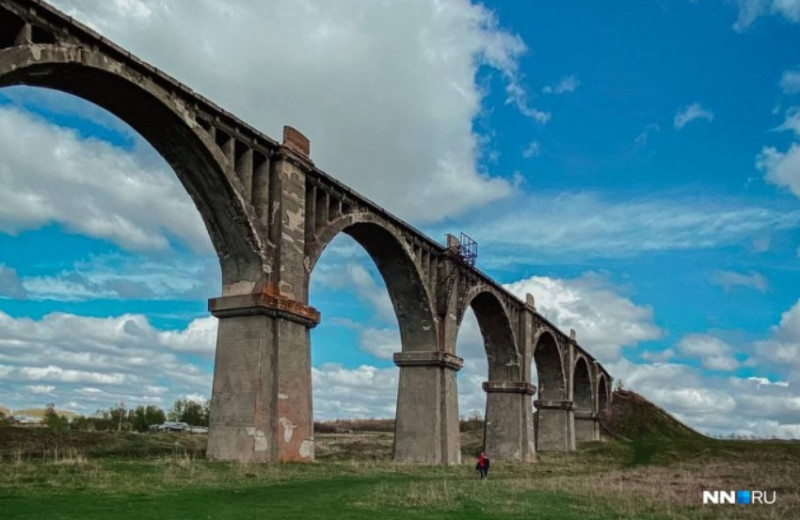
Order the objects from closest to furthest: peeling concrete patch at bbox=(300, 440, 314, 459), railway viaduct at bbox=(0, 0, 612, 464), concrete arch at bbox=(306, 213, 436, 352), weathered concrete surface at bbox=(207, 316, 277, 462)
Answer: railway viaduct at bbox=(0, 0, 612, 464), weathered concrete surface at bbox=(207, 316, 277, 462), peeling concrete patch at bbox=(300, 440, 314, 459), concrete arch at bbox=(306, 213, 436, 352)

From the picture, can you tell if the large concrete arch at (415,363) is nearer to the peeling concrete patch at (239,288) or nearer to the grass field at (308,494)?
the grass field at (308,494)

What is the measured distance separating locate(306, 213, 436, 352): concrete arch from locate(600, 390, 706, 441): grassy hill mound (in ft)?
176

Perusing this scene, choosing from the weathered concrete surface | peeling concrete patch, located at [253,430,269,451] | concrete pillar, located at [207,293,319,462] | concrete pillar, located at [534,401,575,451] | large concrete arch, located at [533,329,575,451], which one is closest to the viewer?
peeling concrete patch, located at [253,430,269,451]

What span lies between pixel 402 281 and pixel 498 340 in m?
13.3

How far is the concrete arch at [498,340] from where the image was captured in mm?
42531

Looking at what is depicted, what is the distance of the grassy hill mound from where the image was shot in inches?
3175

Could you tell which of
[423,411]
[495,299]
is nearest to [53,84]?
[423,411]

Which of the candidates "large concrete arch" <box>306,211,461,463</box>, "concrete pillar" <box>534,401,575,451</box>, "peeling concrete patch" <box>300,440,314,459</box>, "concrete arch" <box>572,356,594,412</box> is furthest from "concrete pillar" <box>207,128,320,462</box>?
"concrete arch" <box>572,356,594,412</box>

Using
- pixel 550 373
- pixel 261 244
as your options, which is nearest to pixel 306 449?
pixel 261 244

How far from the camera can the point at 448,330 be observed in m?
33.8

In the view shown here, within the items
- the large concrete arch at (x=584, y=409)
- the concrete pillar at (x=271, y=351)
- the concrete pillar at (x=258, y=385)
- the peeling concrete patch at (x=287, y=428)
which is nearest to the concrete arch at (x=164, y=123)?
the concrete pillar at (x=271, y=351)

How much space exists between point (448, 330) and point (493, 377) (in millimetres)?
11542

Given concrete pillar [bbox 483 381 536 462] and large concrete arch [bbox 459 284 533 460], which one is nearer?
large concrete arch [bbox 459 284 533 460]

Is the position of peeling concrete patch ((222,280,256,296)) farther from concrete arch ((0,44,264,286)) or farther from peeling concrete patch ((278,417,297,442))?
peeling concrete patch ((278,417,297,442))
